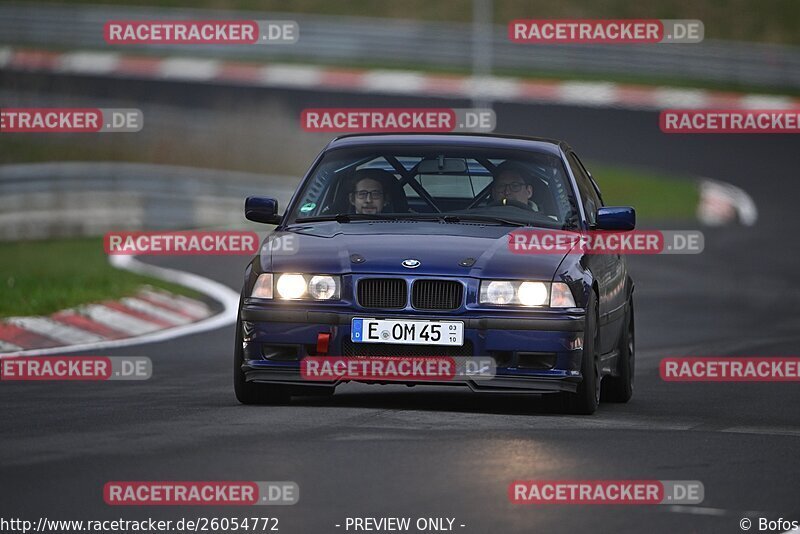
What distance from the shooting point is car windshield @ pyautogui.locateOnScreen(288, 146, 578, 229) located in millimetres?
10734

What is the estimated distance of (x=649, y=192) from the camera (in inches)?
1398

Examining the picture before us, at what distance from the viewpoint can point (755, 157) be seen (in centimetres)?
3947

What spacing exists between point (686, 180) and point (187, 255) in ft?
54.8

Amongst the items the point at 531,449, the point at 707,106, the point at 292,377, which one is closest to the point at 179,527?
the point at 531,449

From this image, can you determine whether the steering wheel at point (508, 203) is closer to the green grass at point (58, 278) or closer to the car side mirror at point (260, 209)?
the car side mirror at point (260, 209)

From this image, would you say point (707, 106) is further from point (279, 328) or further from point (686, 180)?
point (279, 328)

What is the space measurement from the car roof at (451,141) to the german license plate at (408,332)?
1.81 m

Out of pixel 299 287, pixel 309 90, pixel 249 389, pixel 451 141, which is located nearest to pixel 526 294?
pixel 299 287

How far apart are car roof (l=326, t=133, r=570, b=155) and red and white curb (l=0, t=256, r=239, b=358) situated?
9.97ft

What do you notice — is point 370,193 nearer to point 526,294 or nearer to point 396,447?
point 526,294

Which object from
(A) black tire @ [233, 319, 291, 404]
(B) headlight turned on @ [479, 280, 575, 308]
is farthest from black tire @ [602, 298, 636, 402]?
(A) black tire @ [233, 319, 291, 404]

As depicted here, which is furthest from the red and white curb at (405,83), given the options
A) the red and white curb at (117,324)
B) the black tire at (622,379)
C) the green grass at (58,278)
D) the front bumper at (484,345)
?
the front bumper at (484,345)

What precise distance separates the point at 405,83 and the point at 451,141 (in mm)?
33524

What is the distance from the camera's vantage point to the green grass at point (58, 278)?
1527 cm
